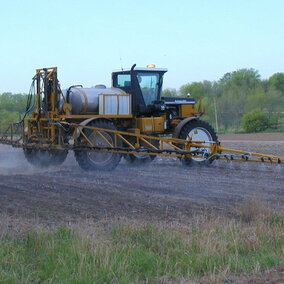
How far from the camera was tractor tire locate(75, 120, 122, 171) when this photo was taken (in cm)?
1338

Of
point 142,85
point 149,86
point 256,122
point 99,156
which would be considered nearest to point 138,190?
point 99,156

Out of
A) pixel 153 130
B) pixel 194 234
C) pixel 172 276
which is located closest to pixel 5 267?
pixel 172 276

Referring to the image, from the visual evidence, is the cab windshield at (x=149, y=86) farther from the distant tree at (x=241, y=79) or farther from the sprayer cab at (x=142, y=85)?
the distant tree at (x=241, y=79)

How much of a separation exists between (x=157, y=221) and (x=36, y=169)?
7.63 meters

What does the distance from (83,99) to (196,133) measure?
11.1 feet

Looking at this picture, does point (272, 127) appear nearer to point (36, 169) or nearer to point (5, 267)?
point (36, 169)

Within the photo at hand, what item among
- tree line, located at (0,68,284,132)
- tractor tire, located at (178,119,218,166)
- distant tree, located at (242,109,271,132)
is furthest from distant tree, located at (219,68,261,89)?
tractor tire, located at (178,119,218,166)

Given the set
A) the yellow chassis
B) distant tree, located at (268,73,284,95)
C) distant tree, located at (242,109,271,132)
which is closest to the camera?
the yellow chassis

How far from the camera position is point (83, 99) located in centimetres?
1391

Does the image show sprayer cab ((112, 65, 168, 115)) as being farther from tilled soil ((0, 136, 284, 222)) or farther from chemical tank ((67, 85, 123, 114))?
tilled soil ((0, 136, 284, 222))

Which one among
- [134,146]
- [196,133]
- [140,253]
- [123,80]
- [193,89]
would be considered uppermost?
[193,89]

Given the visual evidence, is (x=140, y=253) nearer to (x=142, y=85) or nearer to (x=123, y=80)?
(x=142, y=85)

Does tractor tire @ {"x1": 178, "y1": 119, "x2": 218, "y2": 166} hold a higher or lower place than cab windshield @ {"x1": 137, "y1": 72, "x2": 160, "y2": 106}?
lower

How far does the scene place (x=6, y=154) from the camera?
55.2 ft
